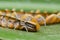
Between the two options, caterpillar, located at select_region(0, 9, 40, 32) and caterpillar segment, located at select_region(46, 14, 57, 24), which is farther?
caterpillar segment, located at select_region(46, 14, 57, 24)

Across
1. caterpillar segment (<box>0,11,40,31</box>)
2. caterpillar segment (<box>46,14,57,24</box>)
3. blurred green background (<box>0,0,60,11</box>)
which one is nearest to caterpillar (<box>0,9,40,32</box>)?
caterpillar segment (<box>0,11,40,31</box>)

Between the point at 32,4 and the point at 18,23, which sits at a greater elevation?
the point at 32,4

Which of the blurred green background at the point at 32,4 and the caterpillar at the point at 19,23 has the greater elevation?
the blurred green background at the point at 32,4

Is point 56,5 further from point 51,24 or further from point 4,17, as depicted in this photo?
point 4,17

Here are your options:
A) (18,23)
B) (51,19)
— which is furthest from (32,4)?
(18,23)

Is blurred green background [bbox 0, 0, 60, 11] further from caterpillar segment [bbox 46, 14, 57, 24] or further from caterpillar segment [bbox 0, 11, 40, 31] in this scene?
caterpillar segment [bbox 0, 11, 40, 31]

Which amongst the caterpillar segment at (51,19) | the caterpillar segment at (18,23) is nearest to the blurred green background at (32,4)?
the caterpillar segment at (51,19)

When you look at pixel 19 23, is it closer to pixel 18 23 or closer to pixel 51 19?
pixel 18 23

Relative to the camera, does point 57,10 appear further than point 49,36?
Yes

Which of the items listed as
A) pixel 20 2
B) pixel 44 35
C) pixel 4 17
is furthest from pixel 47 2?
pixel 44 35

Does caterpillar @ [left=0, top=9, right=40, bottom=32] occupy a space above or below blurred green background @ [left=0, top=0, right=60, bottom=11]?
below

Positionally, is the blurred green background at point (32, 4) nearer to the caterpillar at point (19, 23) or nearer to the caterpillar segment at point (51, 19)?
the caterpillar segment at point (51, 19)
